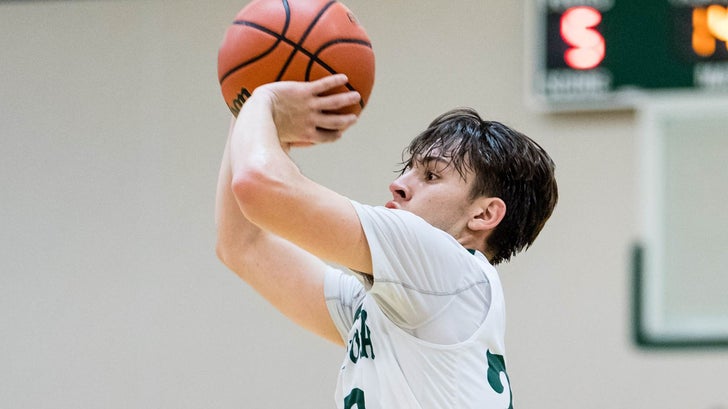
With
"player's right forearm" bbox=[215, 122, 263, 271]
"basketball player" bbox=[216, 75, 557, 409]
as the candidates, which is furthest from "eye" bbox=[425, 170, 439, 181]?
"player's right forearm" bbox=[215, 122, 263, 271]

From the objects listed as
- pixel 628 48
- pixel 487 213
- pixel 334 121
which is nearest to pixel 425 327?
pixel 487 213

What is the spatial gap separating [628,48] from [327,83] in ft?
7.61

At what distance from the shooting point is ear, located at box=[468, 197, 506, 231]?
204 cm

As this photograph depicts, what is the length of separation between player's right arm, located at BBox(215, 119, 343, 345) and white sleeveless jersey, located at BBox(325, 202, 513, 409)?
277 mm

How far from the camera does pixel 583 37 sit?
4.02 m

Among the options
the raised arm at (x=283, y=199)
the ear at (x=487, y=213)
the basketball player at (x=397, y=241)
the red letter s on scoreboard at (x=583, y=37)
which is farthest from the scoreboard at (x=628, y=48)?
the raised arm at (x=283, y=199)

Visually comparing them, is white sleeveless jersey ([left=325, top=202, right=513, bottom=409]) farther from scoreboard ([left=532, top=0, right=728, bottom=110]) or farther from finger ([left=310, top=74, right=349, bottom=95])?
scoreboard ([left=532, top=0, right=728, bottom=110])

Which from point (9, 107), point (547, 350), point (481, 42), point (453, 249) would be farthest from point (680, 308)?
point (9, 107)

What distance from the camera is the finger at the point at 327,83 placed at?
6.32ft

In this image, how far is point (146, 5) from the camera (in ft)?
17.1

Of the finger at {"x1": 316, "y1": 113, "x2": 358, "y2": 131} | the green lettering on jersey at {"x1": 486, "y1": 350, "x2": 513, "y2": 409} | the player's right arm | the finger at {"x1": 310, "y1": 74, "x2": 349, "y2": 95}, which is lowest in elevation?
the green lettering on jersey at {"x1": 486, "y1": 350, "x2": 513, "y2": 409}

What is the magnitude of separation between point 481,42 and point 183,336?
2.00 m

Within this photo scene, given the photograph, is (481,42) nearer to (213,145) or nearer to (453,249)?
(213,145)

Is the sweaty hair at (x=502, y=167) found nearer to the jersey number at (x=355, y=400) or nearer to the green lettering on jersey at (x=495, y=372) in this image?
the green lettering on jersey at (x=495, y=372)
